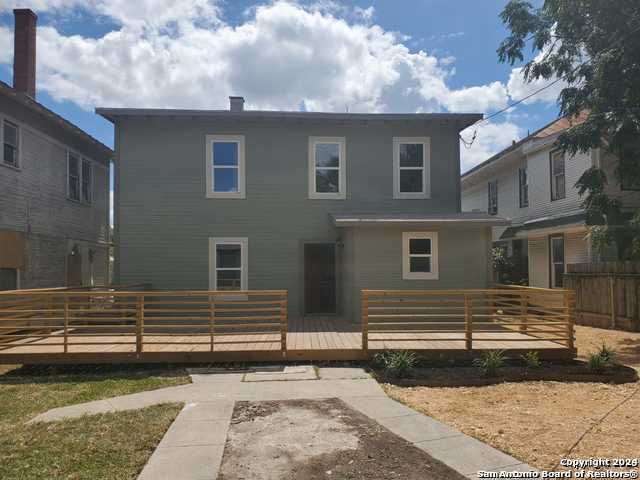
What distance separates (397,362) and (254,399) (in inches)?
96.0

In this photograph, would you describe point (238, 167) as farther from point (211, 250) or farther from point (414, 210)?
point (414, 210)

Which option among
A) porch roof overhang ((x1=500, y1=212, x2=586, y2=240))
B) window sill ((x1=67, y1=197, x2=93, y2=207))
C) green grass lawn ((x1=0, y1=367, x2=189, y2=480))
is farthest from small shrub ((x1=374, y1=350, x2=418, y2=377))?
window sill ((x1=67, y1=197, x2=93, y2=207))

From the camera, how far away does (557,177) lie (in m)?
14.8

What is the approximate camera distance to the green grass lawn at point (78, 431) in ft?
12.4

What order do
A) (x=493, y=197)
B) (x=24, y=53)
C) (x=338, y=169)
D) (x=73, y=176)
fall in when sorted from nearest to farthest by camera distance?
(x=338, y=169), (x=24, y=53), (x=73, y=176), (x=493, y=197)

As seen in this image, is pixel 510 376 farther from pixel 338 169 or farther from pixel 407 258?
pixel 338 169

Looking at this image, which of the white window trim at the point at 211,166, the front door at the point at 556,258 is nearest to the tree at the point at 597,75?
the front door at the point at 556,258

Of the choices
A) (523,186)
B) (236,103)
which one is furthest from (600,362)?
(523,186)

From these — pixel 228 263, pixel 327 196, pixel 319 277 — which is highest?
pixel 327 196

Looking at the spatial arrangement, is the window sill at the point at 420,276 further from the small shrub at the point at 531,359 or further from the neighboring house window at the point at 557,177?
the neighboring house window at the point at 557,177

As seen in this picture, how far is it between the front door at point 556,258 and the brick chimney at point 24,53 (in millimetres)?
18108

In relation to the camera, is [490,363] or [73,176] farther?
[73,176]

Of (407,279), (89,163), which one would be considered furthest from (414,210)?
(89,163)

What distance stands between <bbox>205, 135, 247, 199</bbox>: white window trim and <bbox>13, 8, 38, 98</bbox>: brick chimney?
6856 mm
